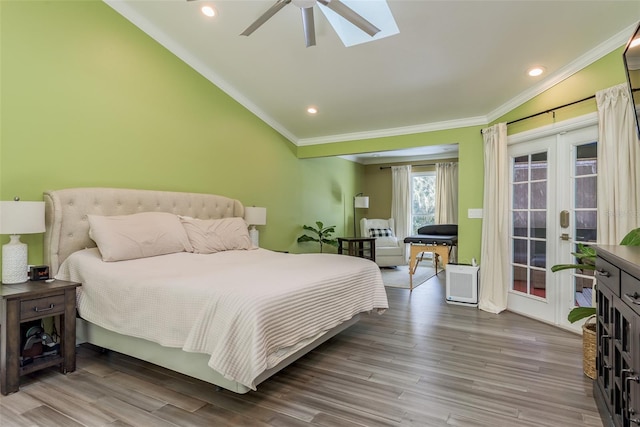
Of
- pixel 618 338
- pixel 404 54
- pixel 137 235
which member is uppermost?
pixel 404 54

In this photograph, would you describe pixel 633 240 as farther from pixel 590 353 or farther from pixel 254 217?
pixel 254 217

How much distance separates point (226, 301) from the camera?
182 cm

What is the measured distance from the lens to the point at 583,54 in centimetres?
294

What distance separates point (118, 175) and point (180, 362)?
2104mm

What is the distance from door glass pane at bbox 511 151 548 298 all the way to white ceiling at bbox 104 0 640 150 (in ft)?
2.58

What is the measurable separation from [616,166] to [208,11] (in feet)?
12.3

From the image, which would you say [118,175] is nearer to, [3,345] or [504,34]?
[3,345]

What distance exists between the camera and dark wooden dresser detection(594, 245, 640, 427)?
1197mm

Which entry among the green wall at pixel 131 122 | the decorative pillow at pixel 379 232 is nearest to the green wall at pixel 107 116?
the green wall at pixel 131 122

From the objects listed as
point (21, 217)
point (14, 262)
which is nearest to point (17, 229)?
point (21, 217)

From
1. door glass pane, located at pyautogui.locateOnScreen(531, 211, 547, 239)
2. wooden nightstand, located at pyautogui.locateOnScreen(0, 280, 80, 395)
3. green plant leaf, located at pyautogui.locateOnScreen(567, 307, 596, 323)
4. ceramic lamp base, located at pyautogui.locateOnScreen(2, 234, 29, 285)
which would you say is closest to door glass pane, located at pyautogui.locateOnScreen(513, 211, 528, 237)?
door glass pane, located at pyautogui.locateOnScreen(531, 211, 547, 239)

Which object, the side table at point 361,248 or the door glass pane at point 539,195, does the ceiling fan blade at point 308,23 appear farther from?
the side table at point 361,248

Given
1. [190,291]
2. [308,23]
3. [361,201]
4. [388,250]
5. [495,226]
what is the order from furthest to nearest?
1. [361,201]
2. [388,250]
3. [495,226]
4. [308,23]
5. [190,291]

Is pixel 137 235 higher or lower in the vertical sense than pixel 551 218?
lower
